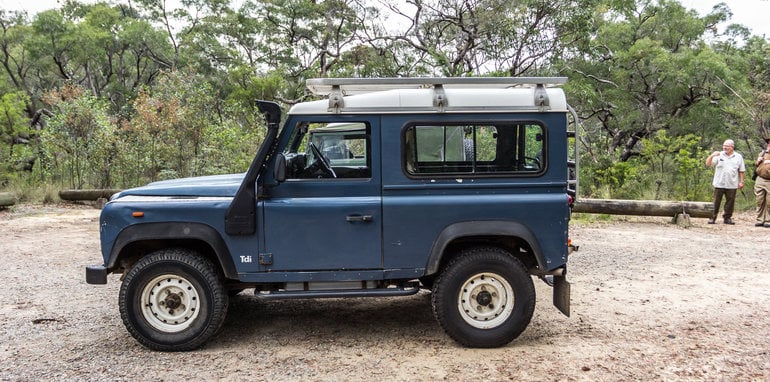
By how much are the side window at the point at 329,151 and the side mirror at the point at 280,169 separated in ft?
0.66

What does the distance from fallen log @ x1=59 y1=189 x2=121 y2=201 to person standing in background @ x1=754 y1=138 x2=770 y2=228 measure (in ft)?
51.9

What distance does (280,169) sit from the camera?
4344 millimetres

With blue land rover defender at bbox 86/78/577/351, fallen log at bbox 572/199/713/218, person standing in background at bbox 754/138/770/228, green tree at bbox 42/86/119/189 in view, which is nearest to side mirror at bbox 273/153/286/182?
blue land rover defender at bbox 86/78/577/351

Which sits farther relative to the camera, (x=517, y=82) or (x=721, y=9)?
(x=721, y=9)

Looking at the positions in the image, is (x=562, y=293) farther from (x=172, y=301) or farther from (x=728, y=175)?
(x=728, y=175)

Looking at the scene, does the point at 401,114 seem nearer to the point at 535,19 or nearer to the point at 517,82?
the point at 517,82

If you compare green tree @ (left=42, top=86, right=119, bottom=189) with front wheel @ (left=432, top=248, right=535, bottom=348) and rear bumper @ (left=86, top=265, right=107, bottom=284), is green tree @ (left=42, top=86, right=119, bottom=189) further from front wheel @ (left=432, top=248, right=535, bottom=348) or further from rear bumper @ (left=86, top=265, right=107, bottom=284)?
front wheel @ (left=432, top=248, right=535, bottom=348)

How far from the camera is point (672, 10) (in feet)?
71.5

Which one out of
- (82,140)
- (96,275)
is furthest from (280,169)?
(82,140)

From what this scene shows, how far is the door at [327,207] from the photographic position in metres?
4.55

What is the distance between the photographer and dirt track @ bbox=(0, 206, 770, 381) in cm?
417

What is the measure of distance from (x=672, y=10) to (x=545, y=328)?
836 inches

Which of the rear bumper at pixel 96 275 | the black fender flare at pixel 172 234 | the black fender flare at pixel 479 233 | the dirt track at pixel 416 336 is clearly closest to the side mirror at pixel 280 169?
the black fender flare at pixel 172 234

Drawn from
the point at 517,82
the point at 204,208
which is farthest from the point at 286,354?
the point at 517,82
